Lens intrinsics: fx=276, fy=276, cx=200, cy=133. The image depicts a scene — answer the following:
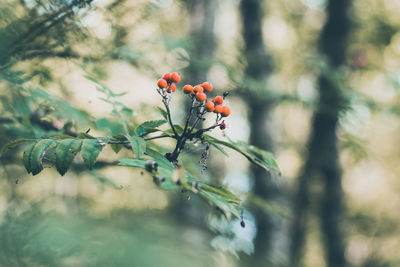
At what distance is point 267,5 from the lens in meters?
7.66

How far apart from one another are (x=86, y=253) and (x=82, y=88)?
3.11 meters

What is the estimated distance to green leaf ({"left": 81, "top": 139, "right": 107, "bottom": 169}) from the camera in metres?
0.85

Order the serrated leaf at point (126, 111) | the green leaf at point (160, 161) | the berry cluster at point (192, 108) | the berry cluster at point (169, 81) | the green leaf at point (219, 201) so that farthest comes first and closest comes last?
the serrated leaf at point (126, 111), the berry cluster at point (169, 81), the berry cluster at point (192, 108), the green leaf at point (160, 161), the green leaf at point (219, 201)

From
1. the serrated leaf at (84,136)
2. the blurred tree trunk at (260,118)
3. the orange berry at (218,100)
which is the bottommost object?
the serrated leaf at (84,136)

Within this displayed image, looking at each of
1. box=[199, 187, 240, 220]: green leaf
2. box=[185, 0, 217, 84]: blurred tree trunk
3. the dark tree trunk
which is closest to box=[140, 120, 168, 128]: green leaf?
box=[199, 187, 240, 220]: green leaf

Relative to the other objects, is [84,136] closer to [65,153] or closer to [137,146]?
[65,153]

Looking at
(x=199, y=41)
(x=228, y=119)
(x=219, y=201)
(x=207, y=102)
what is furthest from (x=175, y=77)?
(x=199, y=41)

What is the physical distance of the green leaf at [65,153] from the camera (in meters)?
0.85

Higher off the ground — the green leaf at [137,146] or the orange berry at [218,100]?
the orange berry at [218,100]

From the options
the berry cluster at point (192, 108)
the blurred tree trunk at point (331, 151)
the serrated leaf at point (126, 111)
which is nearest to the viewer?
the berry cluster at point (192, 108)

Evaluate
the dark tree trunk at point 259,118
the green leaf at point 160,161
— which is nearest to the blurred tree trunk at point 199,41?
the dark tree trunk at point 259,118

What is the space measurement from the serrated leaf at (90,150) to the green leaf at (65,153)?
0.02 m

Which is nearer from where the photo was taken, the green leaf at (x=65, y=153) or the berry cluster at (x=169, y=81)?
the green leaf at (x=65, y=153)

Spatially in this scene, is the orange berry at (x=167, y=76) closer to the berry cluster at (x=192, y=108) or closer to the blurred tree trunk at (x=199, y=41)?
the berry cluster at (x=192, y=108)
